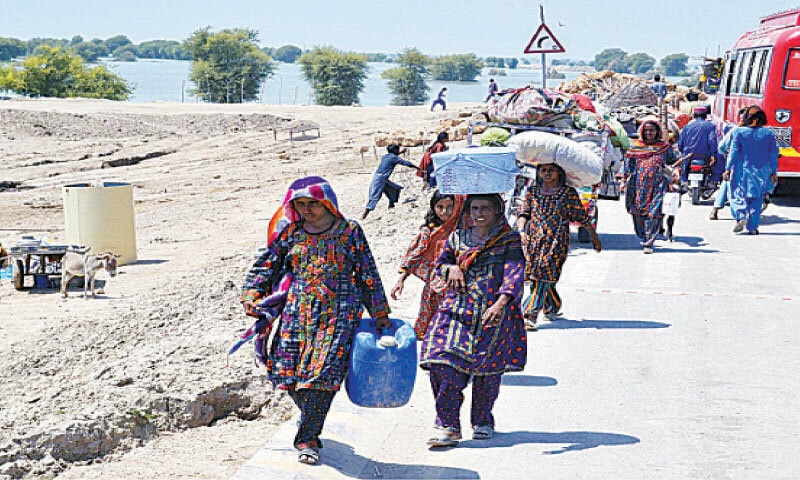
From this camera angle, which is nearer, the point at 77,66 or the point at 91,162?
the point at 91,162

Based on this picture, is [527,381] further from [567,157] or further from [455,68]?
[455,68]

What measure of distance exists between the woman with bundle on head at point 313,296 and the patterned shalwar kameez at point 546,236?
11.6 feet

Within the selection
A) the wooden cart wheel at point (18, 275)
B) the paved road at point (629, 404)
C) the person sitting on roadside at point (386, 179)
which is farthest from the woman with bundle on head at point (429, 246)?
the person sitting on roadside at point (386, 179)

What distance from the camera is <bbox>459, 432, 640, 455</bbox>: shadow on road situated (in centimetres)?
635

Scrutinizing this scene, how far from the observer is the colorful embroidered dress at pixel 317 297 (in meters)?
5.64

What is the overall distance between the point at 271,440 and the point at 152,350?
3.58m

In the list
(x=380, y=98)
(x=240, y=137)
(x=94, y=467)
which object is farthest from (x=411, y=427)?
(x=380, y=98)

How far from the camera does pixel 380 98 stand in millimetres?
102000

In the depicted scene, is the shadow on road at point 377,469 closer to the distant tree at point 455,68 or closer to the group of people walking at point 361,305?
the group of people walking at point 361,305

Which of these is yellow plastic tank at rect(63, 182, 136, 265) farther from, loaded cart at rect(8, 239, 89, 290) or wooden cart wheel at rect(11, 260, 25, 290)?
wooden cart wheel at rect(11, 260, 25, 290)

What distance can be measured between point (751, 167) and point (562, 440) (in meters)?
10.1

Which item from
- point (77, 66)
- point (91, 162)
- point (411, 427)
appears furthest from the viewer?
point (77, 66)

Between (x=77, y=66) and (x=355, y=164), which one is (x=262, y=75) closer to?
(x=77, y=66)

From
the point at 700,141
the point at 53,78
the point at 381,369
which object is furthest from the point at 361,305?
the point at 53,78
